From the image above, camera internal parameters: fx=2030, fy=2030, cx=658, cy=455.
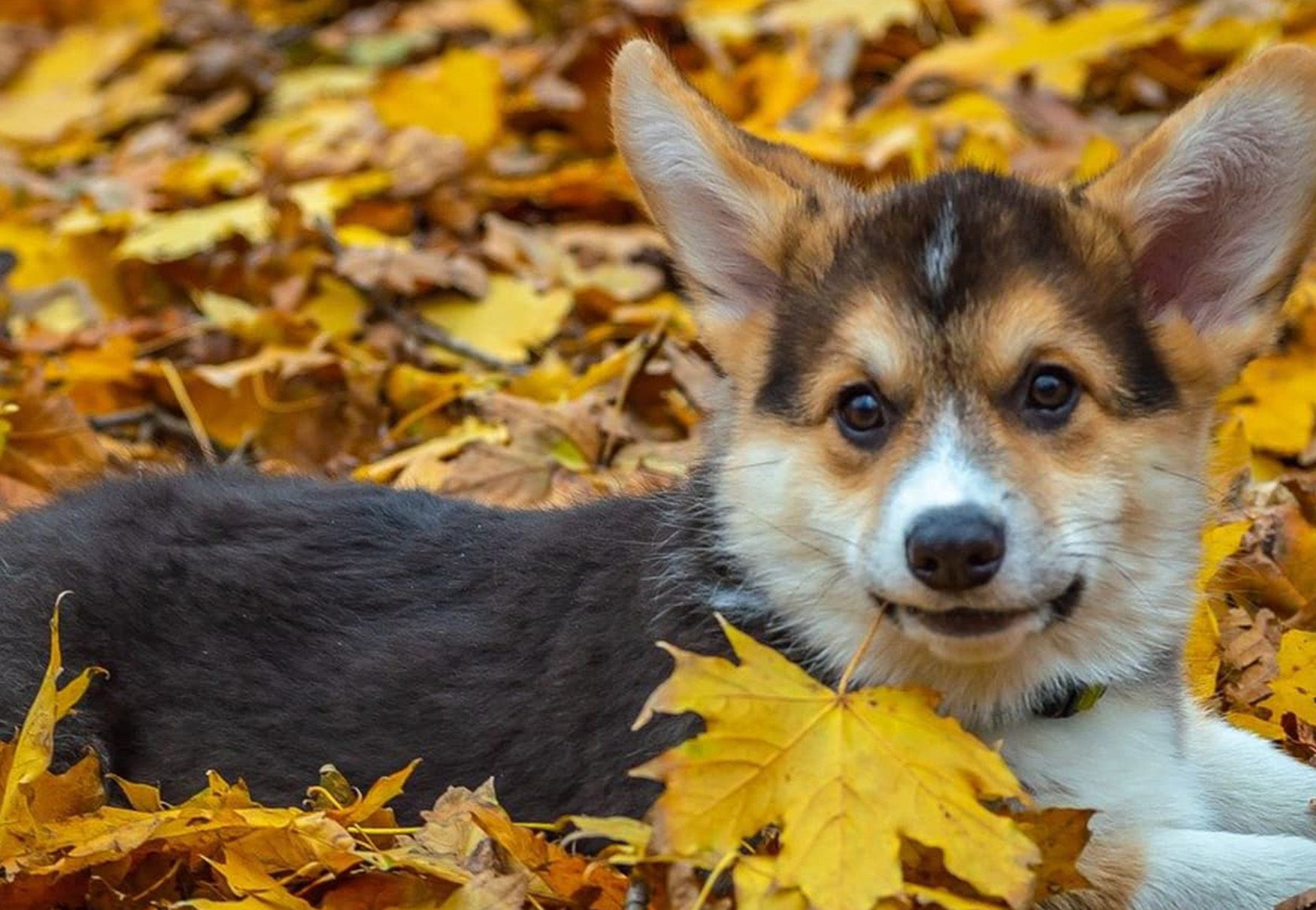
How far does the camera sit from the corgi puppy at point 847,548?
12.5 feet

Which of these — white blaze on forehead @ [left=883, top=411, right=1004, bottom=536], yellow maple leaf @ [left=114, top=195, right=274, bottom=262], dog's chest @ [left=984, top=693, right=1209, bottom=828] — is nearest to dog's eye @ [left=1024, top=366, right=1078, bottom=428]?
white blaze on forehead @ [left=883, top=411, right=1004, bottom=536]

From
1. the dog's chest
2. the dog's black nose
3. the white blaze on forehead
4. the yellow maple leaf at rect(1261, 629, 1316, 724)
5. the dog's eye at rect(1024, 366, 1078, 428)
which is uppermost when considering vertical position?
the dog's eye at rect(1024, 366, 1078, 428)

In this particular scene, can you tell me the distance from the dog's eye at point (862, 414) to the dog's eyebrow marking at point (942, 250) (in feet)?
0.77

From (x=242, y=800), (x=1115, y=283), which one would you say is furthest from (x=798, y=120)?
(x=242, y=800)

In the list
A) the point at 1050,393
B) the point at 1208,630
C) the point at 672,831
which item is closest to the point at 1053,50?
the point at 1208,630

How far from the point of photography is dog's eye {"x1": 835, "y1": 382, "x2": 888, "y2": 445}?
393cm

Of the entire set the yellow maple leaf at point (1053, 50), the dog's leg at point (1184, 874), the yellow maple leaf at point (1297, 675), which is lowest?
the yellow maple leaf at point (1053, 50)

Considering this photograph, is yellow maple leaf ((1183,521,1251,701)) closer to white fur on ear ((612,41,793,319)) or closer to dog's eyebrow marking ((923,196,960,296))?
dog's eyebrow marking ((923,196,960,296))

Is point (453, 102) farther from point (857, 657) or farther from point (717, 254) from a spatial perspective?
point (857, 657)

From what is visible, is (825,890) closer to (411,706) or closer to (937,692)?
(937,692)

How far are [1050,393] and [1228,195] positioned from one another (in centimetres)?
71

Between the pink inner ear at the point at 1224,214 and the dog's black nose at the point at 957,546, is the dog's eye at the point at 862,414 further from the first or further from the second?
the pink inner ear at the point at 1224,214

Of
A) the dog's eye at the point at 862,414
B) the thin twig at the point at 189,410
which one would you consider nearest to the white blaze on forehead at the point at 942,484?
the dog's eye at the point at 862,414

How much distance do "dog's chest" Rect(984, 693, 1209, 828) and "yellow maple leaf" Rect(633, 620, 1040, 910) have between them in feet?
1.54
